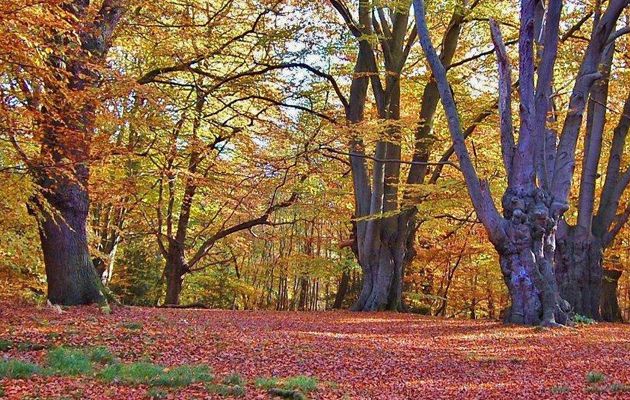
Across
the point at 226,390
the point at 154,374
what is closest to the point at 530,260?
→ the point at 226,390

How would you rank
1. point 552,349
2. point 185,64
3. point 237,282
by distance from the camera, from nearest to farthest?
point 552,349, point 185,64, point 237,282

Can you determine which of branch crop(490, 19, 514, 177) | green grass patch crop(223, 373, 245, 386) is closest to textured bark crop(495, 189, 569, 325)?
branch crop(490, 19, 514, 177)

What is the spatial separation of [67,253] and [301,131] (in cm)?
677

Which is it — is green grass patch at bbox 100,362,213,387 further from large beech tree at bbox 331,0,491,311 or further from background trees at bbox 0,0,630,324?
large beech tree at bbox 331,0,491,311

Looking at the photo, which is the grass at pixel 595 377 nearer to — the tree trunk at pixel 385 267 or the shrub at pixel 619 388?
the shrub at pixel 619 388

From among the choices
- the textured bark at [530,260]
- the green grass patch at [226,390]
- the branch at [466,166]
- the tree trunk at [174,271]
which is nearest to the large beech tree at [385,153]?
the branch at [466,166]

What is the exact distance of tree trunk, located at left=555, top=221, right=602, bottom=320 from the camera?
12.0m

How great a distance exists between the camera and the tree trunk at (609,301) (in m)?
15.1

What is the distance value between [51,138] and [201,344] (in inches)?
150

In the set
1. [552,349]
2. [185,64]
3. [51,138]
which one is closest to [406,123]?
[185,64]

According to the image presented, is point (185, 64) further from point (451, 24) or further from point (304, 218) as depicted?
point (304, 218)

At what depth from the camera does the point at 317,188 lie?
719 inches

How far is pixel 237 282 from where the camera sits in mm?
23219

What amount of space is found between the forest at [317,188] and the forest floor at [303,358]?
4 cm
